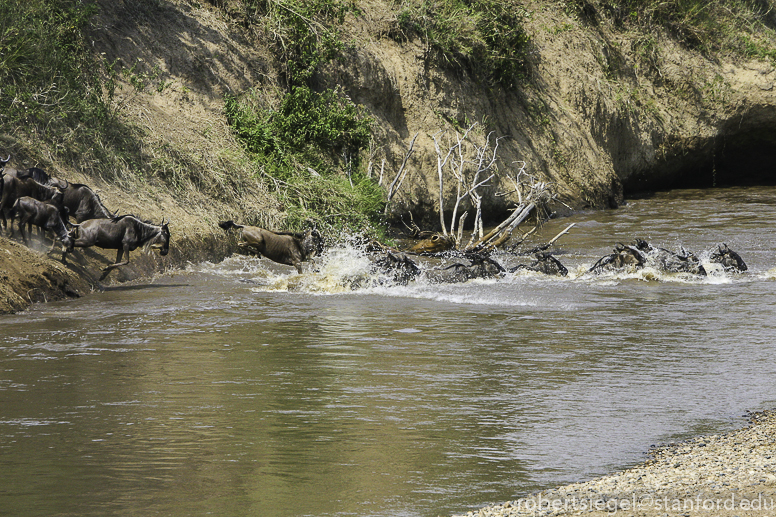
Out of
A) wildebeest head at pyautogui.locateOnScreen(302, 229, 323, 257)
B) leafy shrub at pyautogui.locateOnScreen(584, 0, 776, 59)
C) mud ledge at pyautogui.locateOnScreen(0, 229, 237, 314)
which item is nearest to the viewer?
mud ledge at pyautogui.locateOnScreen(0, 229, 237, 314)

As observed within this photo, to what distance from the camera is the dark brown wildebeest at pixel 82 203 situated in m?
11.9

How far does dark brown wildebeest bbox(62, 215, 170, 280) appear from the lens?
1118 cm

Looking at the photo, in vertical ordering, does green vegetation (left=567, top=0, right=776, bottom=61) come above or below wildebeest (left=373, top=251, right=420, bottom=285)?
above

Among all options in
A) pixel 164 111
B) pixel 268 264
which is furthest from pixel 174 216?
pixel 164 111

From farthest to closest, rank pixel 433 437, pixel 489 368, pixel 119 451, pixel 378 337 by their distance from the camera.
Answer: pixel 378 337, pixel 489 368, pixel 433 437, pixel 119 451

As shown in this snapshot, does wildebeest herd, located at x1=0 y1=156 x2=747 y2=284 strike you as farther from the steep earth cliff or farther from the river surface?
the steep earth cliff

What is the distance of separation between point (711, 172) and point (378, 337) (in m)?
21.8

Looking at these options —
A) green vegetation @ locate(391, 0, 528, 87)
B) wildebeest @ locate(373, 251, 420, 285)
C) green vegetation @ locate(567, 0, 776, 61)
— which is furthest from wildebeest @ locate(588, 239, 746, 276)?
green vegetation @ locate(567, 0, 776, 61)

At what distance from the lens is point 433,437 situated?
19.0 feet

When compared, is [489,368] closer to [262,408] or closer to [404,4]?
[262,408]

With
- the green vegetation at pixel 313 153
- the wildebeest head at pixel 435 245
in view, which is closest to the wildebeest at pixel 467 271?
the wildebeest head at pixel 435 245

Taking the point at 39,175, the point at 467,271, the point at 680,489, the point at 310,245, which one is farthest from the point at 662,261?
the point at 39,175

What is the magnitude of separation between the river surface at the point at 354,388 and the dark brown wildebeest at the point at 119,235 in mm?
587

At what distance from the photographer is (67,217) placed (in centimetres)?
1121
